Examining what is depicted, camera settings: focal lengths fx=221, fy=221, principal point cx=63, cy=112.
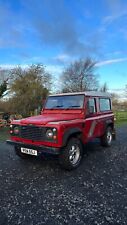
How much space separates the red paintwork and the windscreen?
0.14 metres

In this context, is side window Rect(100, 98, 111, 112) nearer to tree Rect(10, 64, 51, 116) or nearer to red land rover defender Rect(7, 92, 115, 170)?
red land rover defender Rect(7, 92, 115, 170)

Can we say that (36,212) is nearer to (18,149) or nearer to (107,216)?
(107,216)

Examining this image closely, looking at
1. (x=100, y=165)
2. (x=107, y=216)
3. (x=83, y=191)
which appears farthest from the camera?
(x=100, y=165)

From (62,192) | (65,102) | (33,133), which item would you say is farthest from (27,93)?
(62,192)

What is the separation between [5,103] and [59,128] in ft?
68.5

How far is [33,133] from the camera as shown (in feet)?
20.1

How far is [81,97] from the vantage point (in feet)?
23.7

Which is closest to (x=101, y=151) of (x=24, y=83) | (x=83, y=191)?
(x=83, y=191)

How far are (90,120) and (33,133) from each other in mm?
2029

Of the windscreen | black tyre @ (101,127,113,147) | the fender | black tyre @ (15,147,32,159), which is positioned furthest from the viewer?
black tyre @ (101,127,113,147)

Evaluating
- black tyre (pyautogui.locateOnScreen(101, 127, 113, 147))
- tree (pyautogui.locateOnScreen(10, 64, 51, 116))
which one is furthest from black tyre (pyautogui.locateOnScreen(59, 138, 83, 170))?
tree (pyautogui.locateOnScreen(10, 64, 51, 116))

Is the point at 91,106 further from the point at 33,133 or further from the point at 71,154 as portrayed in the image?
the point at 33,133

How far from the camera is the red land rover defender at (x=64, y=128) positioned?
5.78 meters

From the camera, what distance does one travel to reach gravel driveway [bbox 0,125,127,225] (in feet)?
11.7
